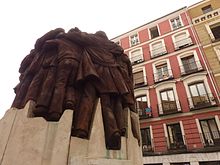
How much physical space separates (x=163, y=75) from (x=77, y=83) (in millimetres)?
13443

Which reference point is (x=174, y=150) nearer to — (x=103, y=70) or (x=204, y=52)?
(x=204, y=52)

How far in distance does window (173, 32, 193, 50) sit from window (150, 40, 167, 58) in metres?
1.11

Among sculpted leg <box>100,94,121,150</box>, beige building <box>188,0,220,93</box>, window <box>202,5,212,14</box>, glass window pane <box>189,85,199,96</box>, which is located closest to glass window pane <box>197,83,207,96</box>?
glass window pane <box>189,85,199,96</box>

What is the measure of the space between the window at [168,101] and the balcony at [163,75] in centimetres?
119

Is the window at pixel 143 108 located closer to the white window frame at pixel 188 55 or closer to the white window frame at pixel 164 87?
the white window frame at pixel 164 87

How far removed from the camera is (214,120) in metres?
11.7

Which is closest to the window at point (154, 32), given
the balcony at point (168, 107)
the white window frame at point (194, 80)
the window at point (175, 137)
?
the white window frame at point (194, 80)

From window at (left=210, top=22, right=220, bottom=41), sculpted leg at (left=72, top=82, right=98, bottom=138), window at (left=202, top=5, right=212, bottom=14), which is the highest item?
window at (left=202, top=5, right=212, bottom=14)

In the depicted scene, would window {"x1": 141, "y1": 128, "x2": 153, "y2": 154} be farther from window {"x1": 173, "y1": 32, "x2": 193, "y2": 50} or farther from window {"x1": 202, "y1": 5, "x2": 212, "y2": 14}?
window {"x1": 202, "y1": 5, "x2": 212, "y2": 14}

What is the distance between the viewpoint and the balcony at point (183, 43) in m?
15.5

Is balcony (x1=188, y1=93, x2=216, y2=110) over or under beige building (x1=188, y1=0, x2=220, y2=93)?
under

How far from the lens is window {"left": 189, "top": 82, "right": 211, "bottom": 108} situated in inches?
480

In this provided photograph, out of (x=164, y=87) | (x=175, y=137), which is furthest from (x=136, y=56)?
(x=175, y=137)

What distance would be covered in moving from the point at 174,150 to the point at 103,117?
1059cm
